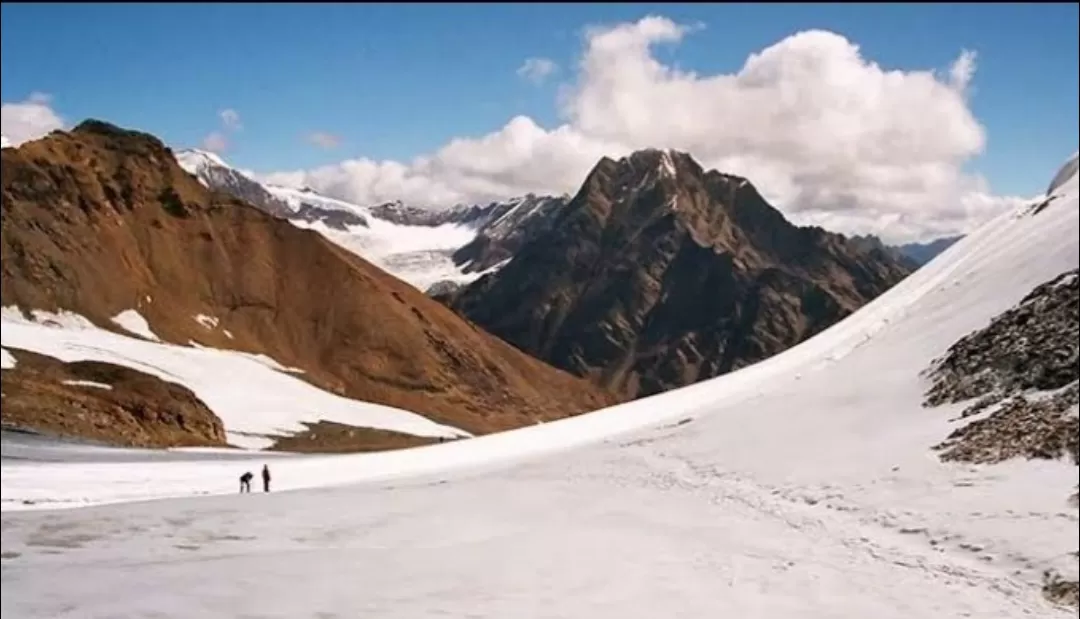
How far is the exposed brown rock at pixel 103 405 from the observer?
73188 mm

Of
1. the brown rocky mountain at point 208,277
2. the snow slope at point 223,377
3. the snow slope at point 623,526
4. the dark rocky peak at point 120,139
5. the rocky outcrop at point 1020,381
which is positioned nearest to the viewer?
the snow slope at point 623,526

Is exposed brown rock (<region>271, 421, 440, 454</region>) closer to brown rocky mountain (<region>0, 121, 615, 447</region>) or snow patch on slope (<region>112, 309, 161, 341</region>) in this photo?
brown rocky mountain (<region>0, 121, 615, 447</region>)

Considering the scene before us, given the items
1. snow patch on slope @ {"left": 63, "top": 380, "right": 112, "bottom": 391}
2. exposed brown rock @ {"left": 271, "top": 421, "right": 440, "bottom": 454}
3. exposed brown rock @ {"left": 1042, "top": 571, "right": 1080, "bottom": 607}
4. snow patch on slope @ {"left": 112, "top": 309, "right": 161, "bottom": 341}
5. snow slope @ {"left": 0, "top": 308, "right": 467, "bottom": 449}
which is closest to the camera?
exposed brown rock @ {"left": 1042, "top": 571, "right": 1080, "bottom": 607}

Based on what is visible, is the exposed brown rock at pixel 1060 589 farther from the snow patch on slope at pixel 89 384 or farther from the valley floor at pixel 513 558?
the snow patch on slope at pixel 89 384

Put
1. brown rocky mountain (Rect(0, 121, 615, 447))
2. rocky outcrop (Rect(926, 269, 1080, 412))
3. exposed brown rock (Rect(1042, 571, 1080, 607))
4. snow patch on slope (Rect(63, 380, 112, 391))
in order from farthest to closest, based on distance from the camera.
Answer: brown rocky mountain (Rect(0, 121, 615, 447)) → snow patch on slope (Rect(63, 380, 112, 391)) → rocky outcrop (Rect(926, 269, 1080, 412)) → exposed brown rock (Rect(1042, 571, 1080, 607))

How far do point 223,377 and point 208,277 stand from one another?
50319mm

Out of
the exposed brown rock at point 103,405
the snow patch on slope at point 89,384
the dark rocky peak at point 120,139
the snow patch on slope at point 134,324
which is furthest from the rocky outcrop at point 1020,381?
the dark rocky peak at point 120,139

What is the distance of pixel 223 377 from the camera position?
121875mm

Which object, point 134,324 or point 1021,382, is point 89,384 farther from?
point 1021,382

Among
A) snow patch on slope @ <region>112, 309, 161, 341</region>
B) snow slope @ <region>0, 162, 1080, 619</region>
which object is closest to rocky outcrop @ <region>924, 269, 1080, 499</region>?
snow slope @ <region>0, 162, 1080, 619</region>

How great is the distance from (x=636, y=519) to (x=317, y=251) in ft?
564

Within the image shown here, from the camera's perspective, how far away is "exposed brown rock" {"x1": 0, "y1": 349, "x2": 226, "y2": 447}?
240 feet

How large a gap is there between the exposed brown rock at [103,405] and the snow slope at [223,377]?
442 centimetres

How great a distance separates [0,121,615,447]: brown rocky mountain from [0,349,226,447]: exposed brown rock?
83.4 feet
